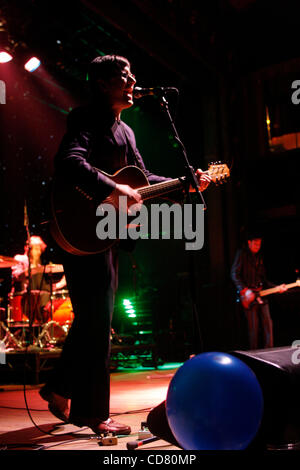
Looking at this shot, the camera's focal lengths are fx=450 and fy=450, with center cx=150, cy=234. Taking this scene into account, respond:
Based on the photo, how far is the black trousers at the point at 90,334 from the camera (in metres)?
2.25

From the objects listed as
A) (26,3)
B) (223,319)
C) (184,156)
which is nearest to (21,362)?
(223,319)

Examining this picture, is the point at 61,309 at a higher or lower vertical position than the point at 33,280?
lower

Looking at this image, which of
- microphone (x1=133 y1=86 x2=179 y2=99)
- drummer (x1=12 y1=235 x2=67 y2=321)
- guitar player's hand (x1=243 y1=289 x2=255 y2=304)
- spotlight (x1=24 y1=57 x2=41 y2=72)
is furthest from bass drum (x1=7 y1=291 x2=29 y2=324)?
microphone (x1=133 y1=86 x2=179 y2=99)

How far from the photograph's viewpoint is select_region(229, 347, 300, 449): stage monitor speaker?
177 centimetres

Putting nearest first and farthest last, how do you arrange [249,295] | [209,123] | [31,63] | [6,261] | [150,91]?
[150,91] → [6,261] → [249,295] → [31,63] → [209,123]

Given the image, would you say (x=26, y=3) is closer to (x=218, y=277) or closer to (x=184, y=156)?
(x=218, y=277)

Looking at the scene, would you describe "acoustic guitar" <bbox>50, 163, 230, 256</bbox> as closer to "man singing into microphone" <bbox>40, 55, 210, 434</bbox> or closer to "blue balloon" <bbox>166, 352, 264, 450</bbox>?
"man singing into microphone" <bbox>40, 55, 210, 434</bbox>

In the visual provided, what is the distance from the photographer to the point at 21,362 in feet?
21.5

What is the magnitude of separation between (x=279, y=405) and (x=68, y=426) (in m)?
1.41

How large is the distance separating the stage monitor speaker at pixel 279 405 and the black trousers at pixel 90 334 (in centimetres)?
82

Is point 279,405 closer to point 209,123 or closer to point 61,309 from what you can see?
point 61,309

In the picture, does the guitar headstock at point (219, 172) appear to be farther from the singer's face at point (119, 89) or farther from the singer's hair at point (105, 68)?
the singer's hair at point (105, 68)

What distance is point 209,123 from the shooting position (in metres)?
8.51

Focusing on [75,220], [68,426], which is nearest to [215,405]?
[75,220]
